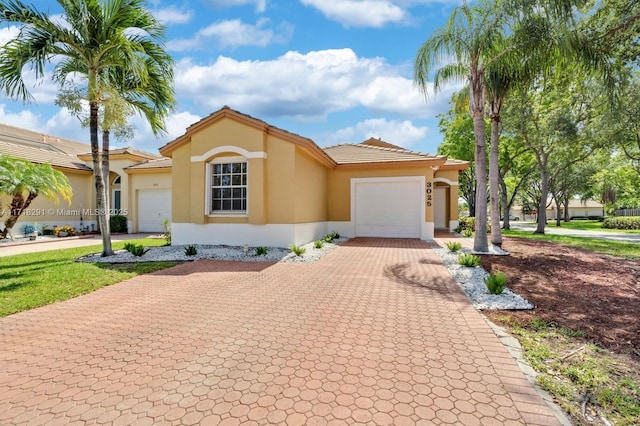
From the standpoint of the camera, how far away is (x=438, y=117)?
31.3 meters

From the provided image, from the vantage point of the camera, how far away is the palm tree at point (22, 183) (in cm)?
1353

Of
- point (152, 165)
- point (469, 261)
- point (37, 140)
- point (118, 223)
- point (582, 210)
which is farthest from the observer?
point (582, 210)

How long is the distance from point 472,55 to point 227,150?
366 inches

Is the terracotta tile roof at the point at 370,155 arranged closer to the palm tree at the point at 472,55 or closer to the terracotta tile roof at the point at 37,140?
the palm tree at the point at 472,55

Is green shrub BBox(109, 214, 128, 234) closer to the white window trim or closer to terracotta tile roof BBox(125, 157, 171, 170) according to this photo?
terracotta tile roof BBox(125, 157, 171, 170)

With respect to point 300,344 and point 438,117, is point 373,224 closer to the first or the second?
point 300,344

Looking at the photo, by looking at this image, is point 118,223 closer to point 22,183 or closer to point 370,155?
point 22,183

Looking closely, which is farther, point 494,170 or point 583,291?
point 494,170

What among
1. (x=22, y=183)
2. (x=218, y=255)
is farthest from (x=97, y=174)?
(x=22, y=183)

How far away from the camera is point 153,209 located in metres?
19.2

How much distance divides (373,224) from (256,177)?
722cm

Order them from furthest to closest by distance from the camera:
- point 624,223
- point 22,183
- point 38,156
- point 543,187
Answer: point 624,223 → point 543,187 → point 38,156 → point 22,183

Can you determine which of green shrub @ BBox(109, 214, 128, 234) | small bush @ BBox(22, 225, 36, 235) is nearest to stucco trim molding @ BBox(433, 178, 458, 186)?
green shrub @ BBox(109, 214, 128, 234)

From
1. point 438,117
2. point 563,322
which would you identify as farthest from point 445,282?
point 438,117
